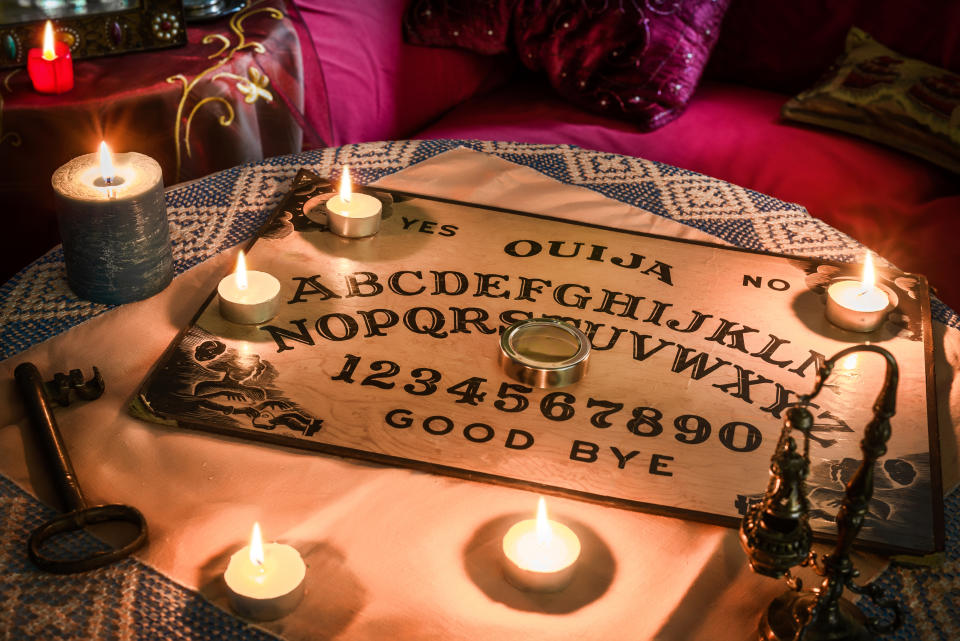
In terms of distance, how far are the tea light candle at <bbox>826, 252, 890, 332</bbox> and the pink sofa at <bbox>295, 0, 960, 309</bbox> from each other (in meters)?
0.63

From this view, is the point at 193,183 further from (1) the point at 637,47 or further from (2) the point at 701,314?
(1) the point at 637,47

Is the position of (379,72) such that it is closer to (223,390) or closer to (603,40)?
(603,40)

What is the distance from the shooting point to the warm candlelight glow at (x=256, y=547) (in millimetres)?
717

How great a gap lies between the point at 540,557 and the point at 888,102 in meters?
1.56

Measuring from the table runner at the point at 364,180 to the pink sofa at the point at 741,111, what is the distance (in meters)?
0.49

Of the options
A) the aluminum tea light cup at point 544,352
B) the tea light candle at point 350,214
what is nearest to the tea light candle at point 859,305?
the aluminum tea light cup at point 544,352

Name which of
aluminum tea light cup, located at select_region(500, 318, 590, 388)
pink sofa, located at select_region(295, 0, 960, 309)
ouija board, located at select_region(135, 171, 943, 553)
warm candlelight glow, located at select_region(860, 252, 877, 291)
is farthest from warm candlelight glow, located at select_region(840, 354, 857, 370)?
pink sofa, located at select_region(295, 0, 960, 309)

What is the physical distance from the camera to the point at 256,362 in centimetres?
97

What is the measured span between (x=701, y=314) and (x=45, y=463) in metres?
0.74

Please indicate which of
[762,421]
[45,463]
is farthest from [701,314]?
[45,463]

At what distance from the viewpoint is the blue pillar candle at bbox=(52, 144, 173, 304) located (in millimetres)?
976

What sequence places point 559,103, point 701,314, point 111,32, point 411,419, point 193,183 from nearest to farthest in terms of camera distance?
point 411,419 → point 701,314 → point 193,183 → point 111,32 → point 559,103

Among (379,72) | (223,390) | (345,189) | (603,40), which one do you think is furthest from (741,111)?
(223,390)

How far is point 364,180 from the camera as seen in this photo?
134 centimetres
